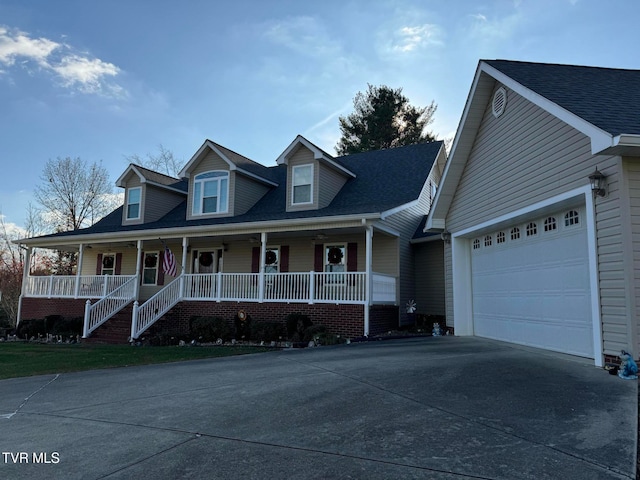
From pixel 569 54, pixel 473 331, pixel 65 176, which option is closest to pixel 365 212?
pixel 473 331

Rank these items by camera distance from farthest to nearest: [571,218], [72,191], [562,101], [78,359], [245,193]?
[72,191] < [245,193] < [78,359] < [571,218] < [562,101]

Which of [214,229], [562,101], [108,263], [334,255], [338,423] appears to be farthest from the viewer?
[108,263]

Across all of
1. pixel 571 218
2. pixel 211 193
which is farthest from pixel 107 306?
pixel 571 218

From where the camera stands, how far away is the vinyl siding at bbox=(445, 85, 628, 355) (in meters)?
6.09

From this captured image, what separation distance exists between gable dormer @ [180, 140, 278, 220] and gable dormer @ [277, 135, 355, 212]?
7.34 ft

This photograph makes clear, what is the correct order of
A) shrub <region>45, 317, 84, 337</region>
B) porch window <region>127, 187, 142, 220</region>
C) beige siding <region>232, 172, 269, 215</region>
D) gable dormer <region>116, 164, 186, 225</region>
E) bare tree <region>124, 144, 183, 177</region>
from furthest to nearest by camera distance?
bare tree <region>124, 144, 183, 177</region> → porch window <region>127, 187, 142, 220</region> → gable dormer <region>116, 164, 186, 225</region> → beige siding <region>232, 172, 269, 215</region> → shrub <region>45, 317, 84, 337</region>

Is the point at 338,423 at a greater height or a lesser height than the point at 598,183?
lesser

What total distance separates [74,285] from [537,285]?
18.0 m

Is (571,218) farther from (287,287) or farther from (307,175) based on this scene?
(307,175)

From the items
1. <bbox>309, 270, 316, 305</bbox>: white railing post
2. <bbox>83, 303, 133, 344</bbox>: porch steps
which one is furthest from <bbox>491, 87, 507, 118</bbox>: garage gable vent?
<bbox>83, 303, 133, 344</bbox>: porch steps

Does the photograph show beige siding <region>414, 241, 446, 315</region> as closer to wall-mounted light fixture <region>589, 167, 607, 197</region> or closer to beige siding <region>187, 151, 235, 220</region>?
beige siding <region>187, 151, 235, 220</region>

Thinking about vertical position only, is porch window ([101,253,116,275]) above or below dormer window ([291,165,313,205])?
below

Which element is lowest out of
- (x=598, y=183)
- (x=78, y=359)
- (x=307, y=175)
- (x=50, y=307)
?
(x=78, y=359)

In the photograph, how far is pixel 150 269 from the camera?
64.3ft
